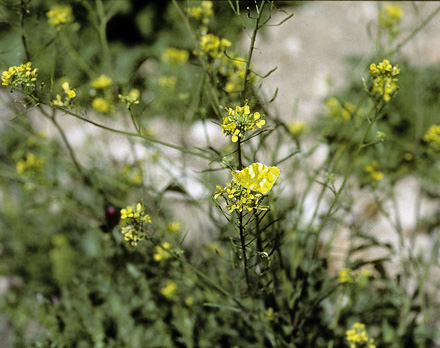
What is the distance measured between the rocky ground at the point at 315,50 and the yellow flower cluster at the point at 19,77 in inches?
90.4

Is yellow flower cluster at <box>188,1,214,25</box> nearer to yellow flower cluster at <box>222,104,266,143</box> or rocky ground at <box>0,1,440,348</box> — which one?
yellow flower cluster at <box>222,104,266,143</box>

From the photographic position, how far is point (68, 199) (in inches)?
80.0

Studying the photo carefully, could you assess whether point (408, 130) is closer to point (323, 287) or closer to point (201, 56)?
point (323, 287)

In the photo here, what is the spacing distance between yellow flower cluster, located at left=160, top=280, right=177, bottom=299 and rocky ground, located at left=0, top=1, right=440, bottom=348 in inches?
66.1

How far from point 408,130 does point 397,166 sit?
1.31 feet

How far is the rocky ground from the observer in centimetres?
374

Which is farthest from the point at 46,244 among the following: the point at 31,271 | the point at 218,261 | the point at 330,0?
the point at 330,0

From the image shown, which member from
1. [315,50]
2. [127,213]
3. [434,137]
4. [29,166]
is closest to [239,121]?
[127,213]

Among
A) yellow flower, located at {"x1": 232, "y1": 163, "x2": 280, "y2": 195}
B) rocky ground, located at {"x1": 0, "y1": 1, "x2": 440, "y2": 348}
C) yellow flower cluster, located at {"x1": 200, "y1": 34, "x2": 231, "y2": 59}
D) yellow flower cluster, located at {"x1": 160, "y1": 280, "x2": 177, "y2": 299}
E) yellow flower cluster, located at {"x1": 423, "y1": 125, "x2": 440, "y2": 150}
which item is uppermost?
rocky ground, located at {"x1": 0, "y1": 1, "x2": 440, "y2": 348}

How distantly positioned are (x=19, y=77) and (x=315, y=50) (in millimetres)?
3656

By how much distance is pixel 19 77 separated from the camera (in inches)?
42.9

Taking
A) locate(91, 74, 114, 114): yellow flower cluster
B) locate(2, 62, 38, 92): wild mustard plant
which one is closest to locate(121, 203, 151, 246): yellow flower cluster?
locate(2, 62, 38, 92): wild mustard plant

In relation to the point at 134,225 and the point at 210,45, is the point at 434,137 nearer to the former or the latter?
the point at 210,45

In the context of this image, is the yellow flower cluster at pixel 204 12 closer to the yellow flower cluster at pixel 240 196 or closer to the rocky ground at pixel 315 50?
the yellow flower cluster at pixel 240 196
